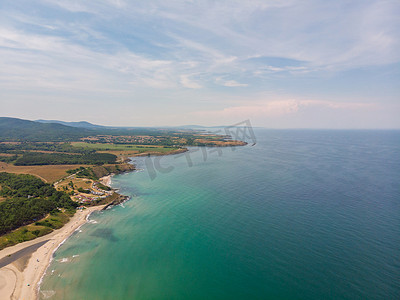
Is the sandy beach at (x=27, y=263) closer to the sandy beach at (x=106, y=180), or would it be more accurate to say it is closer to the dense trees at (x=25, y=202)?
the dense trees at (x=25, y=202)

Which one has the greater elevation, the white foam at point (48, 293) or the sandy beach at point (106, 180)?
the sandy beach at point (106, 180)

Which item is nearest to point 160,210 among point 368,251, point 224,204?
point 224,204

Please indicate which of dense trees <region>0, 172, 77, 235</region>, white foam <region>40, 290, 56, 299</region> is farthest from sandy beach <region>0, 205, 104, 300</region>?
dense trees <region>0, 172, 77, 235</region>

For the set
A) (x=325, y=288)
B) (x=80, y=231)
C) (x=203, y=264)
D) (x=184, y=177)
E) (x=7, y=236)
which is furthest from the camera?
(x=184, y=177)

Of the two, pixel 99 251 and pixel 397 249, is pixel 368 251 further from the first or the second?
pixel 99 251

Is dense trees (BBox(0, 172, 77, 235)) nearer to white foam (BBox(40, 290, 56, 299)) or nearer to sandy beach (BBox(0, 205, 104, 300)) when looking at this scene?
sandy beach (BBox(0, 205, 104, 300))

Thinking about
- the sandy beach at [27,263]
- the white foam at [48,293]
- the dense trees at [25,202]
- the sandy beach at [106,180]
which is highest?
the dense trees at [25,202]

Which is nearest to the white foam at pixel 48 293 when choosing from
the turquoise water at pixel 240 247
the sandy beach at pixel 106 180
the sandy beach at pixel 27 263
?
the turquoise water at pixel 240 247
